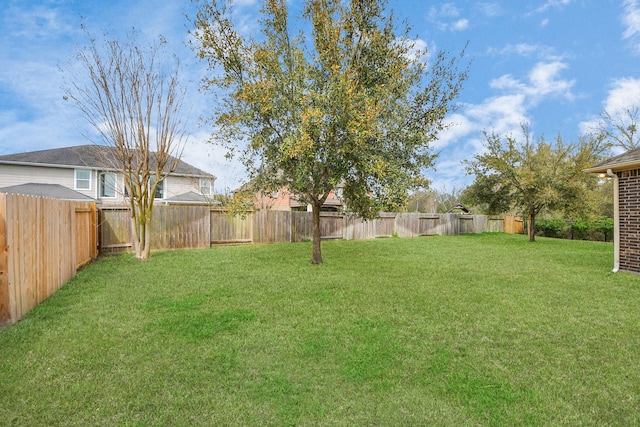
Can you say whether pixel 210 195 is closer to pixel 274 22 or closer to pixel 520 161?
pixel 274 22

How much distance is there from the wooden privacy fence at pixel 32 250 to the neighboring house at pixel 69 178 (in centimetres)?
1017

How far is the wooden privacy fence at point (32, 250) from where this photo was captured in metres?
4.21

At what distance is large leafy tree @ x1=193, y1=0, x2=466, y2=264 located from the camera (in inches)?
297

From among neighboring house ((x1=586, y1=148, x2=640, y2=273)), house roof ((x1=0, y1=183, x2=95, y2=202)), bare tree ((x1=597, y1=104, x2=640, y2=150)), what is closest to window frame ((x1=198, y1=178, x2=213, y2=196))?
house roof ((x1=0, y1=183, x2=95, y2=202))

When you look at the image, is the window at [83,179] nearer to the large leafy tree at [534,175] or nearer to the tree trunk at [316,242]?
the tree trunk at [316,242]

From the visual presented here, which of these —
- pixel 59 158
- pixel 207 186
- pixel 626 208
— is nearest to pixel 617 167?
pixel 626 208

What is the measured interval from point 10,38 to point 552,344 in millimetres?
13835

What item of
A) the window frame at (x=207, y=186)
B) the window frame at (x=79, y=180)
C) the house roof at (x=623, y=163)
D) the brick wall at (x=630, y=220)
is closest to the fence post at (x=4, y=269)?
the house roof at (x=623, y=163)

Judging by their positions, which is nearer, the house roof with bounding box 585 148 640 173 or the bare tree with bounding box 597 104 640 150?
the house roof with bounding box 585 148 640 173

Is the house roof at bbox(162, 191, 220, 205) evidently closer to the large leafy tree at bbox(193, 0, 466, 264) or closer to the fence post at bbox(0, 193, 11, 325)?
the large leafy tree at bbox(193, 0, 466, 264)

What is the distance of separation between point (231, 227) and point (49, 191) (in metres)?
11.0

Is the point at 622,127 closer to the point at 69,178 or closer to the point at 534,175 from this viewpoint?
the point at 534,175

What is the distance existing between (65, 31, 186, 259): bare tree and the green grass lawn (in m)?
4.03

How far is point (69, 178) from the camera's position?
18047mm
